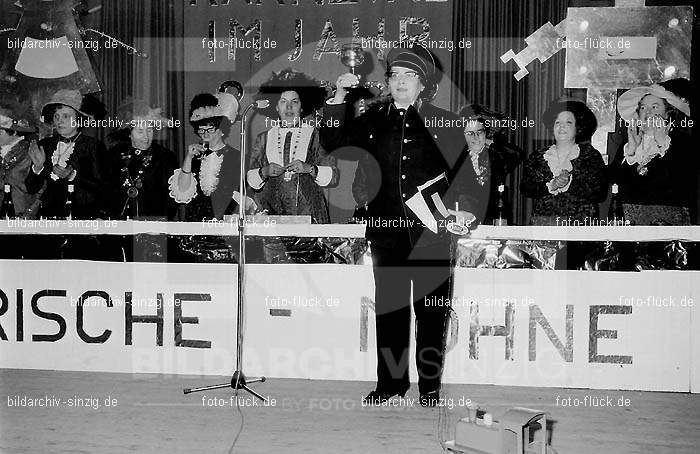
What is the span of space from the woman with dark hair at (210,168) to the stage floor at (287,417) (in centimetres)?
140

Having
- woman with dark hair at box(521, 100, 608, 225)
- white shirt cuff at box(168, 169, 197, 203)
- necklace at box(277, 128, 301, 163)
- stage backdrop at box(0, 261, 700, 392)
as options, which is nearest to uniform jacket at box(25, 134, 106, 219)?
white shirt cuff at box(168, 169, 197, 203)

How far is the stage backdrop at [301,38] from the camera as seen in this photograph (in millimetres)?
4773

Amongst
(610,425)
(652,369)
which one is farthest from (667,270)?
(610,425)

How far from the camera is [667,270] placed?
3727 millimetres

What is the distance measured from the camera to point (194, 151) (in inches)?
194

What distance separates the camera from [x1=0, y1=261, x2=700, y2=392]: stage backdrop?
3709 mm

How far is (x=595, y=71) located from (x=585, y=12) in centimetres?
41

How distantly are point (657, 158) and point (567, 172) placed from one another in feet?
1.99

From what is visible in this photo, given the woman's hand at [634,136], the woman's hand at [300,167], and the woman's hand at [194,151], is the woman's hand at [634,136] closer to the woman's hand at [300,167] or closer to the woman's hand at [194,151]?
Answer: the woman's hand at [300,167]

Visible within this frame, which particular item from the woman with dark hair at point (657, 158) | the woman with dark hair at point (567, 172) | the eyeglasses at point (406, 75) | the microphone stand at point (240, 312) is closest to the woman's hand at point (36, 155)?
the microphone stand at point (240, 312)

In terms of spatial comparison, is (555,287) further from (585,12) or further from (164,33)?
(164,33)

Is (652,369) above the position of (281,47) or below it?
below

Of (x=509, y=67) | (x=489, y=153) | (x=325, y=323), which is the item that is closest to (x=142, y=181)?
(x=325, y=323)

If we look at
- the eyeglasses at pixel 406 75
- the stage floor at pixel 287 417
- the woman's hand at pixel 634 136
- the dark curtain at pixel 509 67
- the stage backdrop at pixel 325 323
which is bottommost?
the stage floor at pixel 287 417
